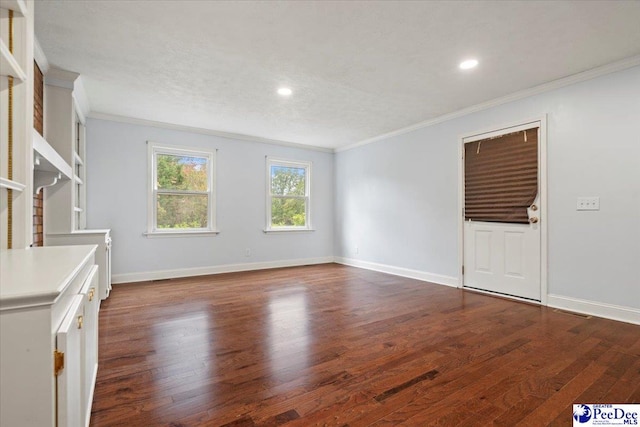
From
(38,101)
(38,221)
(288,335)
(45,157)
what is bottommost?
(288,335)

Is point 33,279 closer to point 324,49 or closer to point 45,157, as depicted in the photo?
point 45,157

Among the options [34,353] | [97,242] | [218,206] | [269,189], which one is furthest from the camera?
[269,189]

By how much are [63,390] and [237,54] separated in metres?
2.75

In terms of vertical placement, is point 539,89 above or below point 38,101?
above

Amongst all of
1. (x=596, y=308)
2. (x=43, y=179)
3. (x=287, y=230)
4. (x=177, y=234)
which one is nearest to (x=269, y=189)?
(x=287, y=230)

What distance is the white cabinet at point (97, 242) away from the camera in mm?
3189

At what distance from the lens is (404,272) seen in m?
5.16

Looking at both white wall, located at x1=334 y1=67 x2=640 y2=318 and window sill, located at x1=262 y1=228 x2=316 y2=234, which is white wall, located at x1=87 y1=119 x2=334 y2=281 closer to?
window sill, located at x1=262 y1=228 x2=316 y2=234

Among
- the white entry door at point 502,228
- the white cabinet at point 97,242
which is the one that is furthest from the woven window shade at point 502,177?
the white cabinet at point 97,242

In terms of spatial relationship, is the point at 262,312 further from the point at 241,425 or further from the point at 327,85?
the point at 327,85

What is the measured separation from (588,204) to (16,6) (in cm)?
475

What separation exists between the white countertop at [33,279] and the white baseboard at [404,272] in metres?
4.33

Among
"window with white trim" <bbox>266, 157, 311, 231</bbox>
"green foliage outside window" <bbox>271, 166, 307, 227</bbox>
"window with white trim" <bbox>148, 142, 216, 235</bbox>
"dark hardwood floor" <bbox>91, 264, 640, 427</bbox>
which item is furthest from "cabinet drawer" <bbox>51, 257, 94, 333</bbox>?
"green foliage outside window" <bbox>271, 166, 307, 227</bbox>

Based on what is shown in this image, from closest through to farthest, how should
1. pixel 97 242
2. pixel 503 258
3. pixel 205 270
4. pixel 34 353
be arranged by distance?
pixel 34 353 < pixel 97 242 < pixel 503 258 < pixel 205 270
